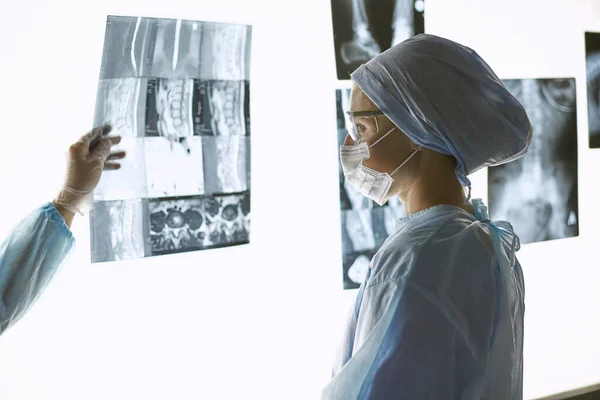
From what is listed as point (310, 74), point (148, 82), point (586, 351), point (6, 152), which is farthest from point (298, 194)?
point (586, 351)

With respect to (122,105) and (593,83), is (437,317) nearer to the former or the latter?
(122,105)

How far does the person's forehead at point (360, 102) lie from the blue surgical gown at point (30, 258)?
61cm

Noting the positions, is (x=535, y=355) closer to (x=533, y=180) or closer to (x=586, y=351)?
(x=586, y=351)

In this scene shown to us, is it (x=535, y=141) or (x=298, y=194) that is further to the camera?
(x=535, y=141)

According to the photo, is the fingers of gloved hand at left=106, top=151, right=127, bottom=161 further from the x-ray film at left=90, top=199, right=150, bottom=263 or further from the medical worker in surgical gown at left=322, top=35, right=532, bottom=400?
the medical worker in surgical gown at left=322, top=35, right=532, bottom=400

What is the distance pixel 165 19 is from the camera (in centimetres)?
123

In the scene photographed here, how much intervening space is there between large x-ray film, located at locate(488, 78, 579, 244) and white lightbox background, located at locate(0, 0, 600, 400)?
59mm

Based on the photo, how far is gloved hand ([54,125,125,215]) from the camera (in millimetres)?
1107

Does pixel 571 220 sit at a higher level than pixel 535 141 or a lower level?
lower

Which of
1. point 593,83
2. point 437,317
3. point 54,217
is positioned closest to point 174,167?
point 54,217

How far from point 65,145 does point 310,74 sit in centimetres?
62

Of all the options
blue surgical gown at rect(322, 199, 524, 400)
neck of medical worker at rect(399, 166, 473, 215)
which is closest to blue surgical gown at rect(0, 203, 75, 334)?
blue surgical gown at rect(322, 199, 524, 400)

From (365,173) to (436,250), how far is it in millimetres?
232

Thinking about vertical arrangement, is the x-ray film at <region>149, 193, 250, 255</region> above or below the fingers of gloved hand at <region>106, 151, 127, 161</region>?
below
